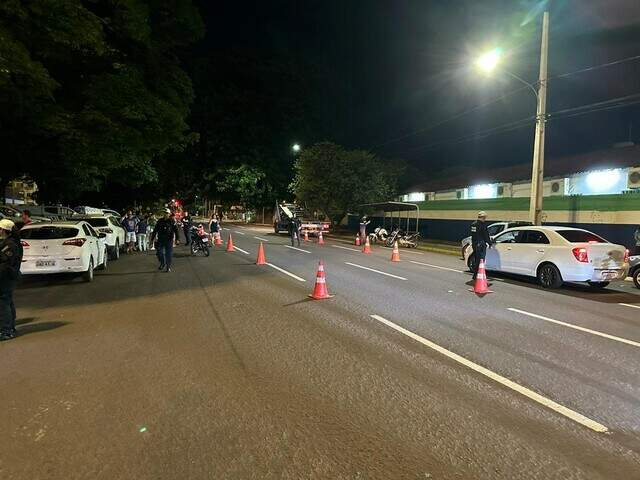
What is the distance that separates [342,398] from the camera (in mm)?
4645

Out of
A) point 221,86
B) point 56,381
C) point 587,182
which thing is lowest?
point 56,381

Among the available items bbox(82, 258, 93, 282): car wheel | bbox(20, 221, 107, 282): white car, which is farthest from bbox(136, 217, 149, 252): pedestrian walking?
bbox(82, 258, 93, 282): car wheel

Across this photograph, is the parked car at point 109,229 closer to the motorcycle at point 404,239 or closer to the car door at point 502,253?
the car door at point 502,253

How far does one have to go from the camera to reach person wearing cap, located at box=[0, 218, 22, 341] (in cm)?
662

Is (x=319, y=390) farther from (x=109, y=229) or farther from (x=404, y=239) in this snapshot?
(x=404, y=239)

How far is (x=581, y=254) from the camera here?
11453 mm

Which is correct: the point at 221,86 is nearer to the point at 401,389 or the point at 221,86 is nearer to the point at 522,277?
the point at 522,277

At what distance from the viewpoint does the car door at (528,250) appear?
12.6 metres

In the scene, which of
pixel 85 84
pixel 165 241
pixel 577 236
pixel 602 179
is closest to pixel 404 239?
pixel 602 179

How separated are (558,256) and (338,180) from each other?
2655cm

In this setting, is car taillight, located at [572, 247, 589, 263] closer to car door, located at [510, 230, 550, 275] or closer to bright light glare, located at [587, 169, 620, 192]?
car door, located at [510, 230, 550, 275]

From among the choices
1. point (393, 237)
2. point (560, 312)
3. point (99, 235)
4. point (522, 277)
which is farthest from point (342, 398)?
A: point (393, 237)

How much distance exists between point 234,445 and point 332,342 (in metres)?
3.09

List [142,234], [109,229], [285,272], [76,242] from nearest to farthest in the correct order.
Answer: [76,242] < [285,272] < [109,229] < [142,234]
